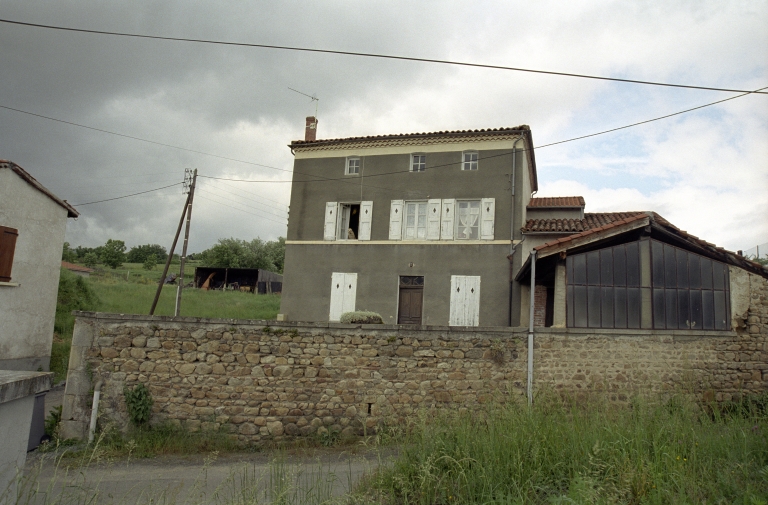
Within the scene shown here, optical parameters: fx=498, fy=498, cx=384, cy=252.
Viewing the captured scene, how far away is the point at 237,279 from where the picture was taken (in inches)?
1473

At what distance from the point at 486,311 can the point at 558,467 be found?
1147 centimetres

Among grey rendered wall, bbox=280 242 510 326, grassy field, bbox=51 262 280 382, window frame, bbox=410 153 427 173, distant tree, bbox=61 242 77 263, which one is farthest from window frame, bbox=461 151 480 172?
distant tree, bbox=61 242 77 263

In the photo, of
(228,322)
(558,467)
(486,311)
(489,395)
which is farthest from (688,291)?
(228,322)

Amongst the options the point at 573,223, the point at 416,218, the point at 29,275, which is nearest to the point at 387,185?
the point at 416,218

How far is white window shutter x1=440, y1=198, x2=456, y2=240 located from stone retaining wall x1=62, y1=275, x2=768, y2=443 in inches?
301

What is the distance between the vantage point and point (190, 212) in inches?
754

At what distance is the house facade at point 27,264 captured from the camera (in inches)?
538

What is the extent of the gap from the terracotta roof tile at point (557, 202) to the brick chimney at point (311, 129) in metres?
9.07

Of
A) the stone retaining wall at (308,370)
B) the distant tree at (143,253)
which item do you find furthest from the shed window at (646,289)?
the distant tree at (143,253)

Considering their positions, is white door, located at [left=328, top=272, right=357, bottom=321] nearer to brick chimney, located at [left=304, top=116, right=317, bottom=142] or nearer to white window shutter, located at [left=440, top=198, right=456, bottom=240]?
white window shutter, located at [left=440, top=198, right=456, bottom=240]

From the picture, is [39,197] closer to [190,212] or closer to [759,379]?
[190,212]

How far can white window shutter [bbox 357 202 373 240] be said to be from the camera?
59.1ft

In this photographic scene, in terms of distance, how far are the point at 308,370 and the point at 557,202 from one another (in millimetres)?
11939

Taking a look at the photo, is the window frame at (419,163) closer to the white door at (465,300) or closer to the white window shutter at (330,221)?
the white window shutter at (330,221)
